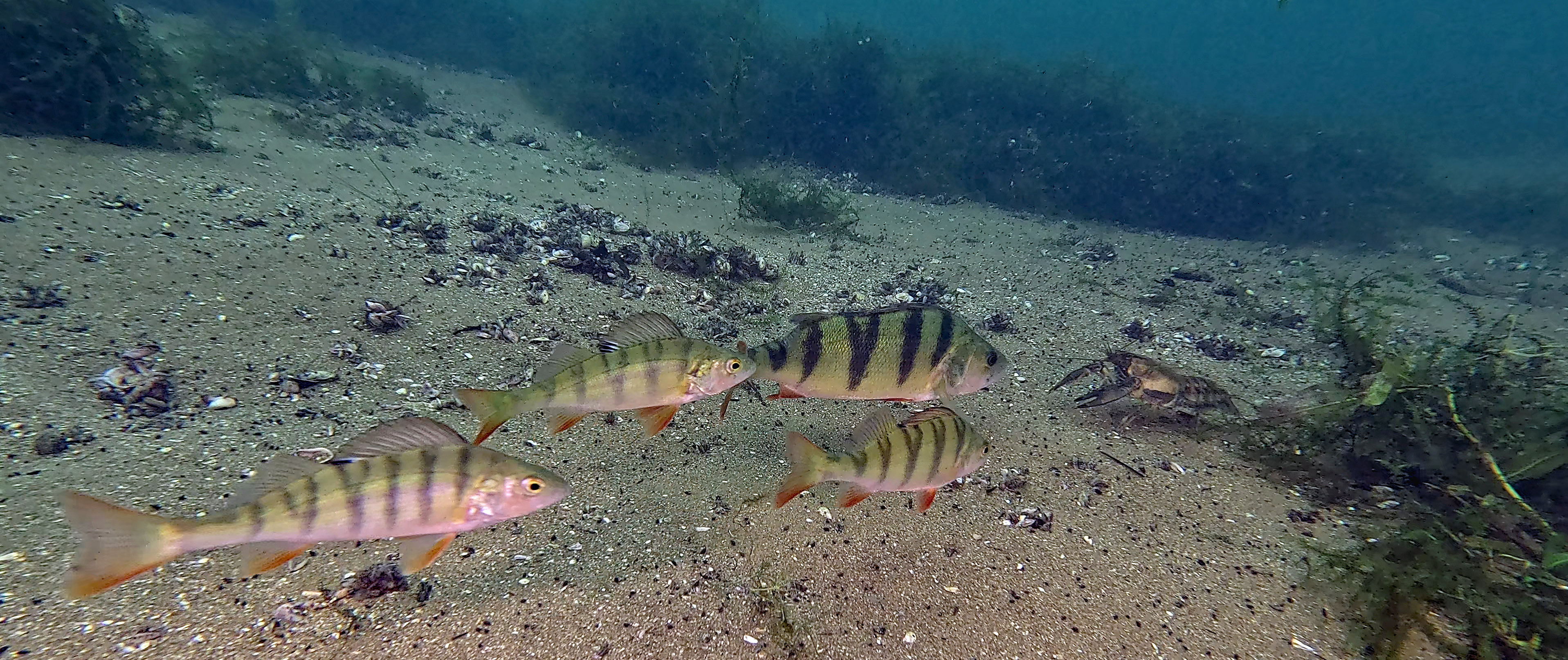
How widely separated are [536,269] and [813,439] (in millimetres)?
4540

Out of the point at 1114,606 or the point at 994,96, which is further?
the point at 994,96

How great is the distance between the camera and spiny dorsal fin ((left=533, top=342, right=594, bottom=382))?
3229 millimetres

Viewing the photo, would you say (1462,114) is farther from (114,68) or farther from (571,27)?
(114,68)

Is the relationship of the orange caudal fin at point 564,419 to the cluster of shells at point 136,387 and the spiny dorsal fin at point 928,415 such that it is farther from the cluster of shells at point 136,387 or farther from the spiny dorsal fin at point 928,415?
the cluster of shells at point 136,387

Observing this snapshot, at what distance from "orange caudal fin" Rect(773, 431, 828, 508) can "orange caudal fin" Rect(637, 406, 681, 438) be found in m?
0.77

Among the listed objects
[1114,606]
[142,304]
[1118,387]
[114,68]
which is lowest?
[1114,606]

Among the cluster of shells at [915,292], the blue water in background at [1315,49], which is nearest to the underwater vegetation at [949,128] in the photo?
the blue water in background at [1315,49]

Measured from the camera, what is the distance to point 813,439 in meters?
5.05

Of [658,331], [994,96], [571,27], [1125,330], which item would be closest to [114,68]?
[658,331]

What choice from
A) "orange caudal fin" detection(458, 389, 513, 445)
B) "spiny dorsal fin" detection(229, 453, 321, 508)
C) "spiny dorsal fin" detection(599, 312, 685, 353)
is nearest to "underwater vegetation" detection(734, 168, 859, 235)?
"spiny dorsal fin" detection(599, 312, 685, 353)

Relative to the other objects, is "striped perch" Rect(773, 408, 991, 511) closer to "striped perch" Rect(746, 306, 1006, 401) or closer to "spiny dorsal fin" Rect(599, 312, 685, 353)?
"striped perch" Rect(746, 306, 1006, 401)

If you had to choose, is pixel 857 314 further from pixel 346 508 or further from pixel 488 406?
pixel 346 508

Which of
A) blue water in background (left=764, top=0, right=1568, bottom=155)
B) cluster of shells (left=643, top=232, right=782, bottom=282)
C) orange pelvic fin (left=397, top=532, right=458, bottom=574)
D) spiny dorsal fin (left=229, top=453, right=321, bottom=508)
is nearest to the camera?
spiny dorsal fin (left=229, top=453, right=321, bottom=508)

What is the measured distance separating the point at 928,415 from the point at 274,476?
3051 millimetres
